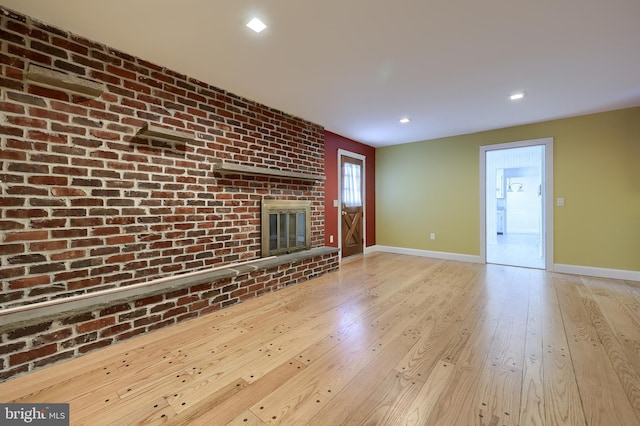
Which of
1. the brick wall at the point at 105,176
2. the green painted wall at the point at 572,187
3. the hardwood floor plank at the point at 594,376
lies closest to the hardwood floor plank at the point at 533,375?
the hardwood floor plank at the point at 594,376

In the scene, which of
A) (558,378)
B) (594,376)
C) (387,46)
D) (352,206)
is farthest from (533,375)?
(352,206)

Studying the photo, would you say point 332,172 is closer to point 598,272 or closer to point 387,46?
point 387,46

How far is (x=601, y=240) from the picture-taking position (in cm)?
367

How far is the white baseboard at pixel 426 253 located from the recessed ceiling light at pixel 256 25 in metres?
4.45

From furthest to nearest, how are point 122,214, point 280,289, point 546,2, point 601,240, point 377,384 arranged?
point 601,240
point 280,289
point 122,214
point 546,2
point 377,384

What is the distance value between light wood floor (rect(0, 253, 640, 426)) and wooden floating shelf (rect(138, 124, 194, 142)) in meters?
1.69

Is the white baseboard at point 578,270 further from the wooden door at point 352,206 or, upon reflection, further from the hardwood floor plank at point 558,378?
the hardwood floor plank at point 558,378

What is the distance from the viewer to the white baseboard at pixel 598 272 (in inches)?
138

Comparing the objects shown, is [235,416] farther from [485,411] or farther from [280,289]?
[280,289]

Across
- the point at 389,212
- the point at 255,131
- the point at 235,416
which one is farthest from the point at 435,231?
the point at 235,416

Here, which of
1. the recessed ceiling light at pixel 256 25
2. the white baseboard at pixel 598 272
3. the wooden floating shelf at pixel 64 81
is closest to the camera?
the wooden floating shelf at pixel 64 81

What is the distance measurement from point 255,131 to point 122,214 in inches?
68.6

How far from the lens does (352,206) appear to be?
518cm

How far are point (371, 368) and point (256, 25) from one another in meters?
2.48
